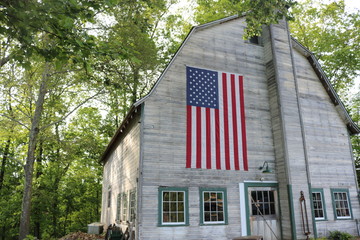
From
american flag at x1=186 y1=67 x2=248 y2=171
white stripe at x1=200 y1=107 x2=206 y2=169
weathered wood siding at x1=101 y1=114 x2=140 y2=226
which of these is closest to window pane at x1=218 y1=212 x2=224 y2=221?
american flag at x1=186 y1=67 x2=248 y2=171

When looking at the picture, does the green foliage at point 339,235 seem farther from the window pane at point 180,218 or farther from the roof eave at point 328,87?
the window pane at point 180,218

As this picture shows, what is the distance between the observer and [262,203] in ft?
38.3

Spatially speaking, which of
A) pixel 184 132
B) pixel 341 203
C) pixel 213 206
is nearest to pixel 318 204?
pixel 341 203

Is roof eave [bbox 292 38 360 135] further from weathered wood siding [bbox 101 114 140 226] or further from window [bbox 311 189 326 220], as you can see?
weathered wood siding [bbox 101 114 140 226]

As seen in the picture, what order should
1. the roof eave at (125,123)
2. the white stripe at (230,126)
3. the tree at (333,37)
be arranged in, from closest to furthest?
1. the roof eave at (125,123)
2. the white stripe at (230,126)
3. the tree at (333,37)

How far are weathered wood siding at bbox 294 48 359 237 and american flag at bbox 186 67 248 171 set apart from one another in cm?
359

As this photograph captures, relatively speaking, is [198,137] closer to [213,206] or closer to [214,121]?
[214,121]

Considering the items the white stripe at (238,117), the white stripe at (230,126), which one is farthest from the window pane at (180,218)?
the white stripe at (238,117)

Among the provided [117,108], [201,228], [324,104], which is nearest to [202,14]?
[117,108]

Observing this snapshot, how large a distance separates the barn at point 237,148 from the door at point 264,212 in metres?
0.04

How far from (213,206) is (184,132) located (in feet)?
9.83

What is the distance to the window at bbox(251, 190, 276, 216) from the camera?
37.6 feet

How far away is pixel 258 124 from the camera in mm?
12562

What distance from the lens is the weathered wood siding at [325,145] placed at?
12.7 meters
